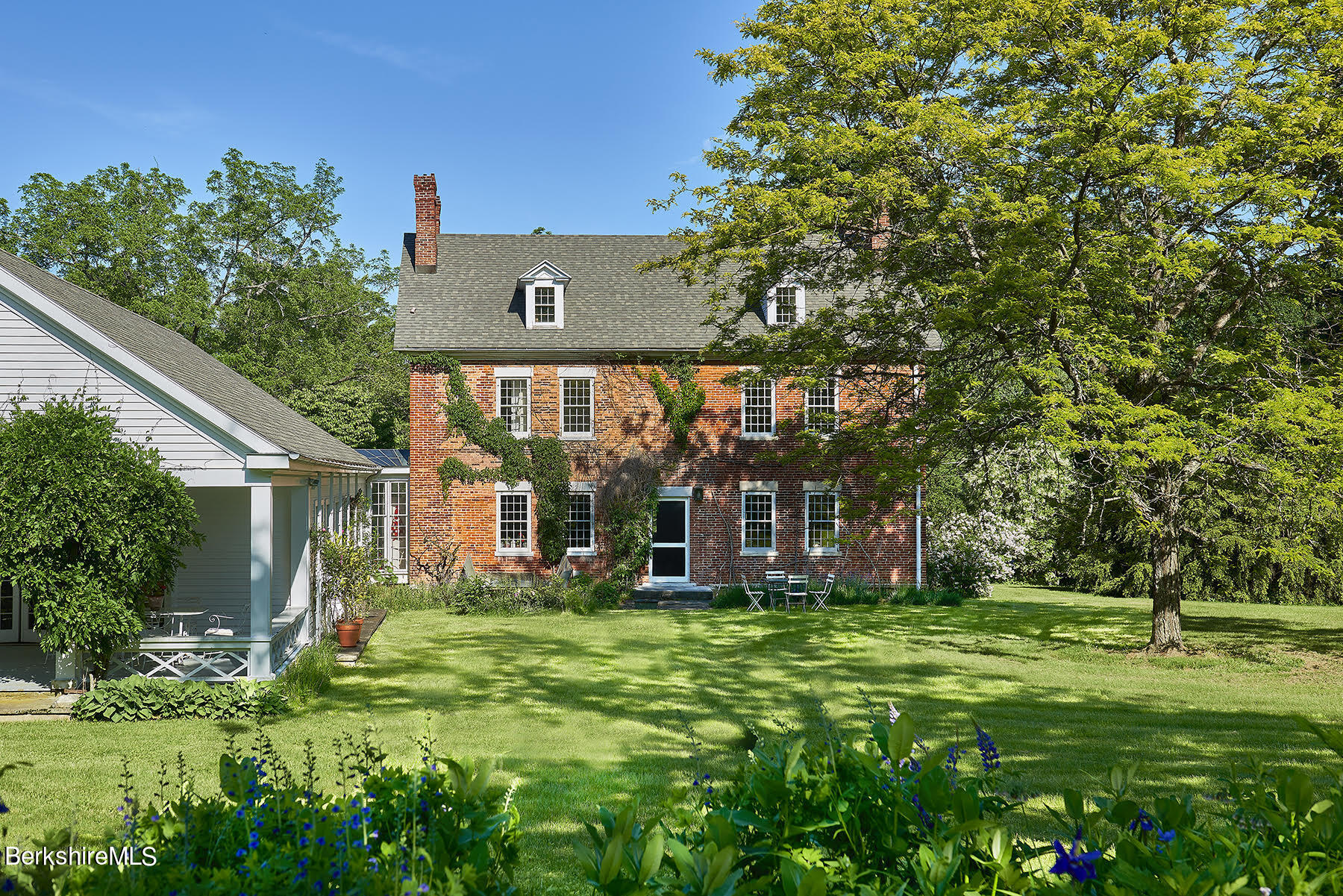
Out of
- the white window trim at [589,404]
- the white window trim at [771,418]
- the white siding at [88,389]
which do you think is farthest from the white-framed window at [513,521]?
the white siding at [88,389]

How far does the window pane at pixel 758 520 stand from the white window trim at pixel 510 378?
6.67 metres

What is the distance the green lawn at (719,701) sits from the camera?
8.31 m

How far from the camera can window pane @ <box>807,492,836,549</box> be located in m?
25.2

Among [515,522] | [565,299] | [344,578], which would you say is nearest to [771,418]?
[565,299]

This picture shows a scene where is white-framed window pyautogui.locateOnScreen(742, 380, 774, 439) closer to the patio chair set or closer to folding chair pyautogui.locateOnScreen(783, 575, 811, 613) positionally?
the patio chair set

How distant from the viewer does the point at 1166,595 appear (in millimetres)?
16031

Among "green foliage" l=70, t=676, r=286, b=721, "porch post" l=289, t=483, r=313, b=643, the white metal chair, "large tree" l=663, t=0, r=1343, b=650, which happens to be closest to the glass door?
"large tree" l=663, t=0, r=1343, b=650

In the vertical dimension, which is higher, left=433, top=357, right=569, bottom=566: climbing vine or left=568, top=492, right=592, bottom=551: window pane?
left=433, top=357, right=569, bottom=566: climbing vine

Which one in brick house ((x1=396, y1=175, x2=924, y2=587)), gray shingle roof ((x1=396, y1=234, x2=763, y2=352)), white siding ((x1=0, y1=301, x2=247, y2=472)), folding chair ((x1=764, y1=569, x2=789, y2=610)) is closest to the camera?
white siding ((x1=0, y1=301, x2=247, y2=472))

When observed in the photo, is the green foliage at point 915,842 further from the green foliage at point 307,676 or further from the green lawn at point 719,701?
the green foliage at point 307,676

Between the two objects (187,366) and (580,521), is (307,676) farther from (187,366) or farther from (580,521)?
(580,521)

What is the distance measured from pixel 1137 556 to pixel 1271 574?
14.7 ft

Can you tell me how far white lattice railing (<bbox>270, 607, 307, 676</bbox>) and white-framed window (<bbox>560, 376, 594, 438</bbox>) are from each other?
11.2m

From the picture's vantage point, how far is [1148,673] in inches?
564
